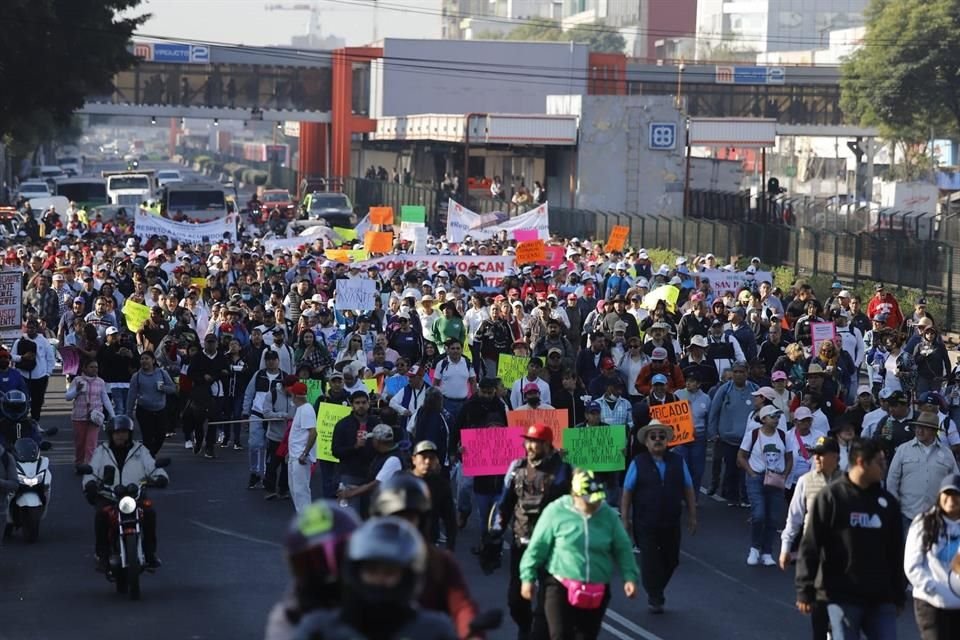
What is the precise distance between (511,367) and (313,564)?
15149 millimetres

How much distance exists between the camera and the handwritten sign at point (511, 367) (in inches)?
816

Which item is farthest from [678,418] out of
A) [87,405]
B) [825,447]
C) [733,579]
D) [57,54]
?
[57,54]

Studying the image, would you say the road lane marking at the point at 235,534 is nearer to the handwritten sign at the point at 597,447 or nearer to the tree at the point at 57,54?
the handwritten sign at the point at 597,447

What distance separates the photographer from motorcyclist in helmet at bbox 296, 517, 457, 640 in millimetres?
5445

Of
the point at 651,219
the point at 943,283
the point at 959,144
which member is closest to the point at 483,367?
the point at 943,283

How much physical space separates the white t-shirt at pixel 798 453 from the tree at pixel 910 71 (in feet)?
226

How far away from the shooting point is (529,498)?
448 inches

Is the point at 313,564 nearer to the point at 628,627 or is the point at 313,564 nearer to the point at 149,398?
the point at 628,627

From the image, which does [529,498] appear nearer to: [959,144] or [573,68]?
[573,68]

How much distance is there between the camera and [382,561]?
214 inches

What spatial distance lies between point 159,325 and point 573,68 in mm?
66850

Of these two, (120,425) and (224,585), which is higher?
(120,425)

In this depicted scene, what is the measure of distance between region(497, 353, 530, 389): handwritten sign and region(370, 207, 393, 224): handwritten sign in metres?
21.8

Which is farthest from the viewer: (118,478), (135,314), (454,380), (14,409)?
(135,314)
